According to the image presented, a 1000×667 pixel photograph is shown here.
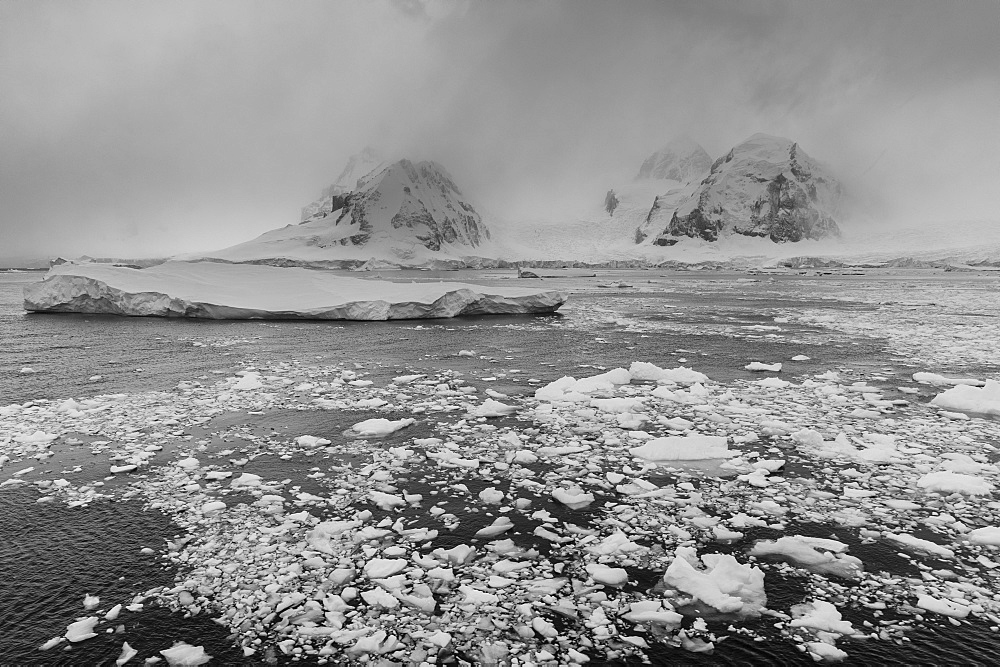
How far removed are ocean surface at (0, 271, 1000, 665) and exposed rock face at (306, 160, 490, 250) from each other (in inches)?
4995

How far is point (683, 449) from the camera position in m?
6.04

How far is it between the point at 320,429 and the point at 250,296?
54.5 feet

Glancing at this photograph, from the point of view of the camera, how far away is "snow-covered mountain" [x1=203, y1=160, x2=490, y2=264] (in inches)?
5098

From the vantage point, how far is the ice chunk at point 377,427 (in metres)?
6.93

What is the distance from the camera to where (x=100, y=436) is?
6.74 meters

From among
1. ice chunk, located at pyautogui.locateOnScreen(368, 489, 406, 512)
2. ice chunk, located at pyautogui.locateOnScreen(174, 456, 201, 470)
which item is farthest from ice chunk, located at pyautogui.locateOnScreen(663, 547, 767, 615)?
ice chunk, located at pyautogui.locateOnScreen(174, 456, 201, 470)

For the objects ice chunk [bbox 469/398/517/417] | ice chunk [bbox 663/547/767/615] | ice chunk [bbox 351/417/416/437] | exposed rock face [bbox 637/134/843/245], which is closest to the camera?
ice chunk [bbox 663/547/767/615]

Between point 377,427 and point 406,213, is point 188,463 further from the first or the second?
point 406,213

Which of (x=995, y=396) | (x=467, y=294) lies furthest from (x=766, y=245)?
(x=995, y=396)

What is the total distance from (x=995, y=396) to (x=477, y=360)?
886 cm

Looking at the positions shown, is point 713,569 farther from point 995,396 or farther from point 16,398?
point 16,398

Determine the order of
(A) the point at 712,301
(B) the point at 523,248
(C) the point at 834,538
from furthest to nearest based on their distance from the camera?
(B) the point at 523,248
(A) the point at 712,301
(C) the point at 834,538

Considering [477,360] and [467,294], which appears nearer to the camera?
[477,360]

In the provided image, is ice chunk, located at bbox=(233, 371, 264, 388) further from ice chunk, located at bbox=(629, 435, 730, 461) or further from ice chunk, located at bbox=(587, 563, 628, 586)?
ice chunk, located at bbox=(587, 563, 628, 586)
